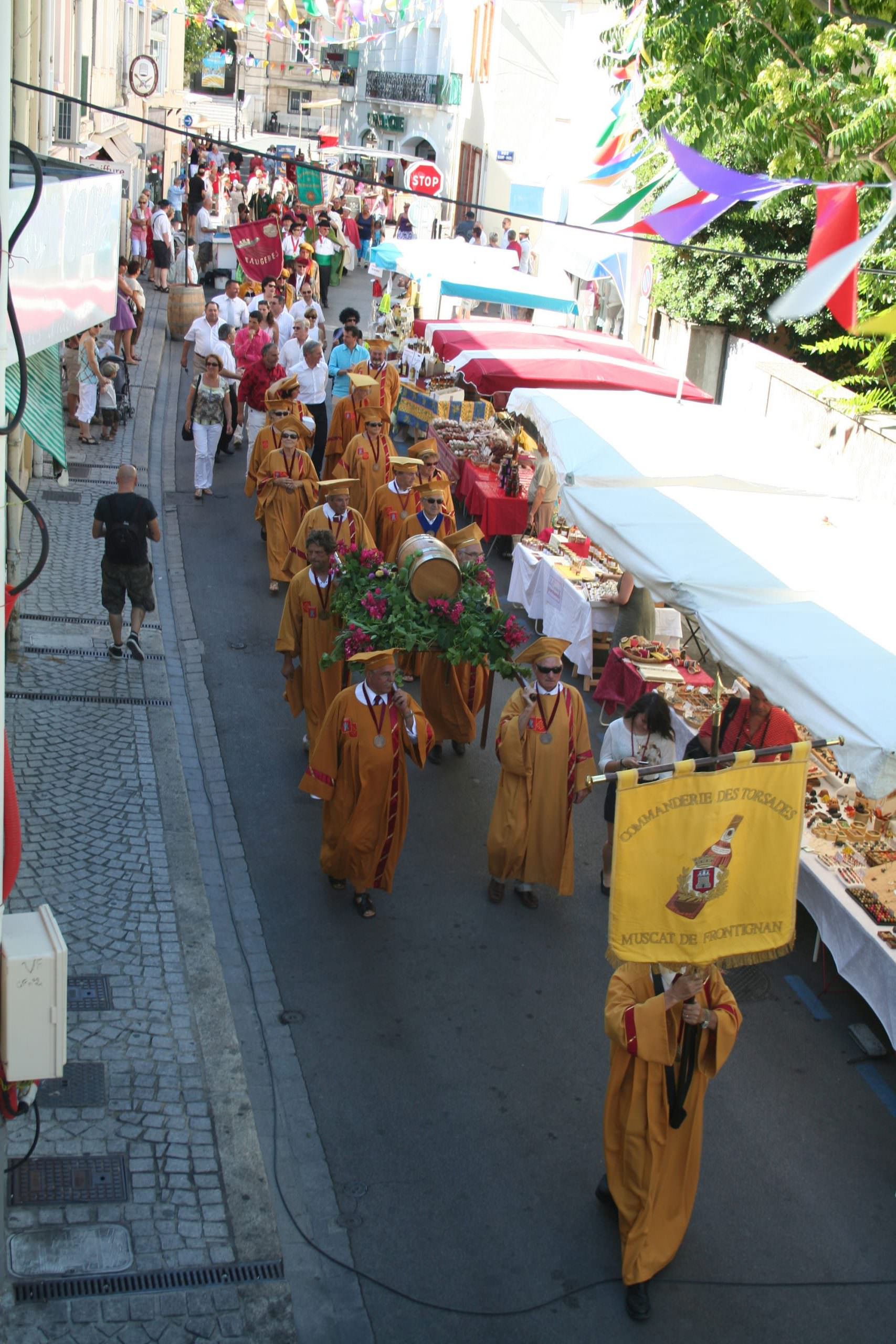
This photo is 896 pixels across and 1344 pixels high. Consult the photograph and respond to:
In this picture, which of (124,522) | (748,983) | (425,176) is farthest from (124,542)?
(425,176)

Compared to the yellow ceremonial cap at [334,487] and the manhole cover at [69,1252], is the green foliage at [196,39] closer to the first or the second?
the yellow ceremonial cap at [334,487]

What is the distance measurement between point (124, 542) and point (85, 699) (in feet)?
4.54

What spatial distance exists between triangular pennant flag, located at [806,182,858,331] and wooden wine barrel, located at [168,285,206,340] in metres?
18.8

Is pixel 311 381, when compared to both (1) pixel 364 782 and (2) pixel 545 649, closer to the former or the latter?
(2) pixel 545 649

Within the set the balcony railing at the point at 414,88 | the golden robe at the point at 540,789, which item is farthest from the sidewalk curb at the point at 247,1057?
the balcony railing at the point at 414,88

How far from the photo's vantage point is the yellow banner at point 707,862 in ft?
16.9

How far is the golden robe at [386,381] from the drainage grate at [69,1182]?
39.4 feet

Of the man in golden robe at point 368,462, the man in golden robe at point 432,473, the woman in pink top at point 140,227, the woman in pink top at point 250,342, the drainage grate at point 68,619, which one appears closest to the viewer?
the drainage grate at point 68,619

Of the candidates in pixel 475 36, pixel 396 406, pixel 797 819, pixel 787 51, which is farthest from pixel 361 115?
pixel 797 819

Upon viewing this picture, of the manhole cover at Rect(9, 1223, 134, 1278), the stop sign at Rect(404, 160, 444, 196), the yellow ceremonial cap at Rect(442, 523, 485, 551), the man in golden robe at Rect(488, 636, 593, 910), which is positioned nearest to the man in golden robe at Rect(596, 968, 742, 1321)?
the manhole cover at Rect(9, 1223, 134, 1278)

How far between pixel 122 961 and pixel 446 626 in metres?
3.04

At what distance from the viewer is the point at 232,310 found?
20656 millimetres

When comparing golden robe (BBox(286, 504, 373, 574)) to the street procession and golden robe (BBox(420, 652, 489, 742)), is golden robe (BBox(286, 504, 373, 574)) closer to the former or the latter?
the street procession

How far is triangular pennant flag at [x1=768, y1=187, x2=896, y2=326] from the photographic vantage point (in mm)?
5512
